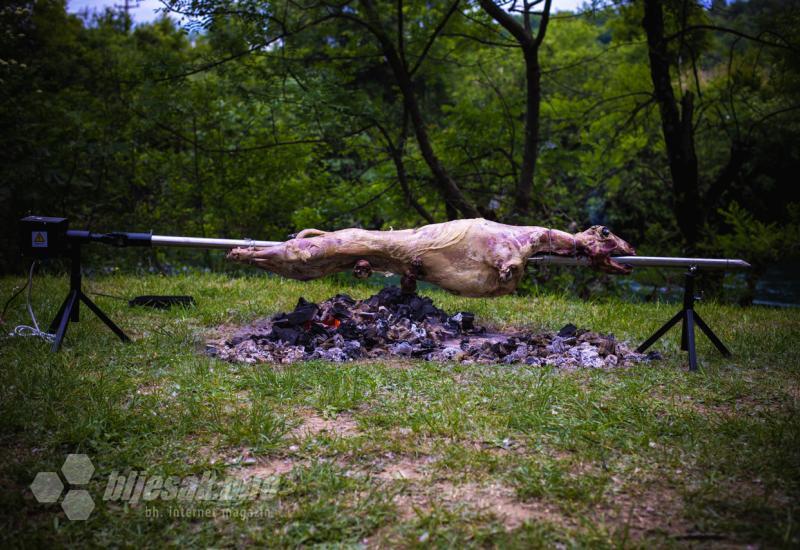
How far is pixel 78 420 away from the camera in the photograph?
119 inches

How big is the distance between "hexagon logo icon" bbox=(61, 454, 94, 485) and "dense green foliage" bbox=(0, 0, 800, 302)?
5452 millimetres

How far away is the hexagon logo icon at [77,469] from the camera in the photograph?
259 centimetres

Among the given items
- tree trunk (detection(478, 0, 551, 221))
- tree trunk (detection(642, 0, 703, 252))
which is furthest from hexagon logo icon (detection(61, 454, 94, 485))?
tree trunk (detection(642, 0, 703, 252))

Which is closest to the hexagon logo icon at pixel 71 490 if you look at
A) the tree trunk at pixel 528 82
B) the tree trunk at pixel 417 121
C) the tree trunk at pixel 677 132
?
the tree trunk at pixel 417 121

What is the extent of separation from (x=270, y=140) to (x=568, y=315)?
200 inches

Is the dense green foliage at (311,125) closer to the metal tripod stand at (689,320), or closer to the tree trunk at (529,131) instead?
the tree trunk at (529,131)

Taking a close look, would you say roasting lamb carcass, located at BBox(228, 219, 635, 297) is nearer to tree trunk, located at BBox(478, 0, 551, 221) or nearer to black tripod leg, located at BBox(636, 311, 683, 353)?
black tripod leg, located at BBox(636, 311, 683, 353)

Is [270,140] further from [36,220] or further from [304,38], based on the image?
[36,220]

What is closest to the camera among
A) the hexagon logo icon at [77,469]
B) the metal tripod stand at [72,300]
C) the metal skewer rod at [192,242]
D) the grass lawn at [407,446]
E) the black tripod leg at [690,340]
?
the grass lawn at [407,446]

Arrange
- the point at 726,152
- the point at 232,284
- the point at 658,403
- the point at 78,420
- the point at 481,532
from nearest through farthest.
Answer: the point at 481,532, the point at 78,420, the point at 658,403, the point at 232,284, the point at 726,152

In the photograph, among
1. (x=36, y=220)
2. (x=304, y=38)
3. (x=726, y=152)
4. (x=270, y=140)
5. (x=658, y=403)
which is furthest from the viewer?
(x=726, y=152)

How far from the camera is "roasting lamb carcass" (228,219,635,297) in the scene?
4328mm

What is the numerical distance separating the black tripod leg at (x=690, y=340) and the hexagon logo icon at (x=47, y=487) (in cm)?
367

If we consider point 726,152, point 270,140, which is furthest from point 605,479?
point 726,152
